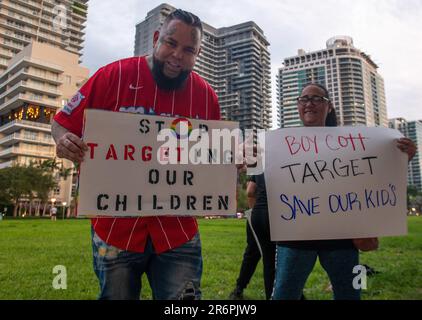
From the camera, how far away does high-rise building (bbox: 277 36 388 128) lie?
409cm

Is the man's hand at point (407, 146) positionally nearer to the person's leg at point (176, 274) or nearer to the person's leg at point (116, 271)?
the person's leg at point (176, 274)

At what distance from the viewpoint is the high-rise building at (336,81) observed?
4086 mm

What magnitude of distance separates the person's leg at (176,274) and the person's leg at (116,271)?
12 centimetres

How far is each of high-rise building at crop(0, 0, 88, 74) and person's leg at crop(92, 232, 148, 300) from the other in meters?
80.7

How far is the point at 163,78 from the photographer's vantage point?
204 centimetres

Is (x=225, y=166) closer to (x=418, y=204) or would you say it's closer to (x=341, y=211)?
(x=341, y=211)

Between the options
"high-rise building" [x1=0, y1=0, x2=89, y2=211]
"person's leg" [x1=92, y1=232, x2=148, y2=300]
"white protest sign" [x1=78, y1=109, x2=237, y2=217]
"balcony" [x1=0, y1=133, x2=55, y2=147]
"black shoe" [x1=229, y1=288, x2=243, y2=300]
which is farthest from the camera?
"high-rise building" [x1=0, y1=0, x2=89, y2=211]

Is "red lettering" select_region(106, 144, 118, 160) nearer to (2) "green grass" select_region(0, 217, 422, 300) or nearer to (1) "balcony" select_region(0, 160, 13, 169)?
(2) "green grass" select_region(0, 217, 422, 300)

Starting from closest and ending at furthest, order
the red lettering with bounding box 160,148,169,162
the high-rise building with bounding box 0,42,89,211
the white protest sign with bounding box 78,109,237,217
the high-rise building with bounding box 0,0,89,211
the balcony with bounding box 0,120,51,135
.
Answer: the white protest sign with bounding box 78,109,237,217
the red lettering with bounding box 160,148,169,162
the balcony with bounding box 0,120,51,135
the high-rise building with bounding box 0,42,89,211
the high-rise building with bounding box 0,0,89,211

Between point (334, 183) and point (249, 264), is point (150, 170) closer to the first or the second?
point (334, 183)

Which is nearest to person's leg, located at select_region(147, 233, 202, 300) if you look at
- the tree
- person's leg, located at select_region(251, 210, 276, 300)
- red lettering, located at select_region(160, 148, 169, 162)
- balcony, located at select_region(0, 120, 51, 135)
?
red lettering, located at select_region(160, 148, 169, 162)

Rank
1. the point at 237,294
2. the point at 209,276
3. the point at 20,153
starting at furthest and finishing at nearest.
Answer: the point at 20,153, the point at 209,276, the point at 237,294

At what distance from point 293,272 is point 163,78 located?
145cm

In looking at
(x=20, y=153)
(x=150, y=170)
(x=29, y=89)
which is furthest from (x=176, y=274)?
(x=29, y=89)
